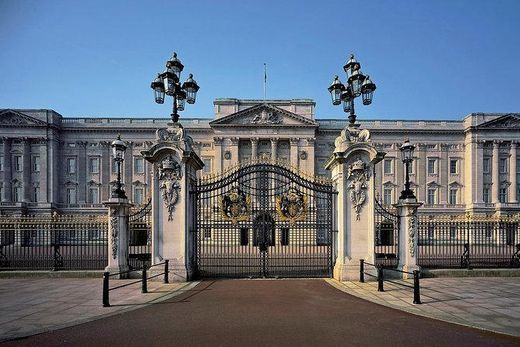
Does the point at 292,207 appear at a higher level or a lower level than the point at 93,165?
lower

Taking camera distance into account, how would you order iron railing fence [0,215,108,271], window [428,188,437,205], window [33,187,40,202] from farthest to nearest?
1. window [428,188,437,205]
2. window [33,187,40,202]
3. iron railing fence [0,215,108,271]

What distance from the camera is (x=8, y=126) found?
61.7 metres

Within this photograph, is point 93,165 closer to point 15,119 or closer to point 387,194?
point 15,119

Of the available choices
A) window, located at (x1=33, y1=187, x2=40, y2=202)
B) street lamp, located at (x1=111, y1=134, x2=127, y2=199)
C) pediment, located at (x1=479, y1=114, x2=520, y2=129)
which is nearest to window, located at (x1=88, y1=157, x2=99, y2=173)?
window, located at (x1=33, y1=187, x2=40, y2=202)

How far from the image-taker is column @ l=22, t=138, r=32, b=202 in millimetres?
61438

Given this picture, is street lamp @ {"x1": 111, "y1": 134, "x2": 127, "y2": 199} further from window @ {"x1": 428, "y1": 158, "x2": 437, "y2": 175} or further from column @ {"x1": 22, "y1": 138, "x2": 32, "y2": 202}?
window @ {"x1": 428, "y1": 158, "x2": 437, "y2": 175}

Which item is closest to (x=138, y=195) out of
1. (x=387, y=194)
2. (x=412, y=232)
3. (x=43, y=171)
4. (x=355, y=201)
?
(x=43, y=171)

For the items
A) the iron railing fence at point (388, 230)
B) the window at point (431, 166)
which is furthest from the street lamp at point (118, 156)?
the window at point (431, 166)

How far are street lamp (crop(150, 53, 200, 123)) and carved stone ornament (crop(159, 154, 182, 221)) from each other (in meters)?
1.97

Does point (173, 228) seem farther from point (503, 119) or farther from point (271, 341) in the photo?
point (503, 119)

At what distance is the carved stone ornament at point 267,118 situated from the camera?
59778 mm

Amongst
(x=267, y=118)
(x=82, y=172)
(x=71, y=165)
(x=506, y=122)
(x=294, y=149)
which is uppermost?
(x=267, y=118)

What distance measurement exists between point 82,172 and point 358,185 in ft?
199

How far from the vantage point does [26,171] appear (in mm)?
61750
